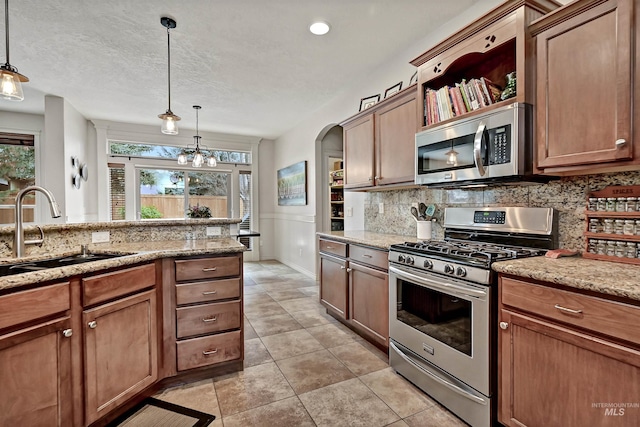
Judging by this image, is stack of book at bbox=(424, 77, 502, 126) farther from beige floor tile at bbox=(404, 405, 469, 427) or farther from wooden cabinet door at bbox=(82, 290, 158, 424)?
wooden cabinet door at bbox=(82, 290, 158, 424)

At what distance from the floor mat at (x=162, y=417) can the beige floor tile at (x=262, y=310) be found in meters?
1.44

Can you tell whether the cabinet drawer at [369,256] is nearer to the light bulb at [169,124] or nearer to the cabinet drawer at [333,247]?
the cabinet drawer at [333,247]

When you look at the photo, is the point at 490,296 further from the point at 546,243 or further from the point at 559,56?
the point at 559,56

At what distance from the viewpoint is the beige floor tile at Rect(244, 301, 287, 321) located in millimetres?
3387

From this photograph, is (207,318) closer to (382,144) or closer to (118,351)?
(118,351)

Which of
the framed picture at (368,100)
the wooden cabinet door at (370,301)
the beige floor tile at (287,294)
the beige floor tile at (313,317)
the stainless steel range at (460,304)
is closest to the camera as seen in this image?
the stainless steel range at (460,304)

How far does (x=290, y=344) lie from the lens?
8.82ft

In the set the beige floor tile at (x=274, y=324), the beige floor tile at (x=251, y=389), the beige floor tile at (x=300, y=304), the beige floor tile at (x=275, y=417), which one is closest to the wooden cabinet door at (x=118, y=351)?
the beige floor tile at (x=251, y=389)

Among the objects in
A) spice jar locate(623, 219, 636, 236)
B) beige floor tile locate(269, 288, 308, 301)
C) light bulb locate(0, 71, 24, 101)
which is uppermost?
light bulb locate(0, 71, 24, 101)

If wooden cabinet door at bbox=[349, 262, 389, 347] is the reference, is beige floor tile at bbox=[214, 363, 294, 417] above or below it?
below

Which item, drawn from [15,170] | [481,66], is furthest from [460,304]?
[15,170]

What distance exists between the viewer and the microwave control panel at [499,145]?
173cm

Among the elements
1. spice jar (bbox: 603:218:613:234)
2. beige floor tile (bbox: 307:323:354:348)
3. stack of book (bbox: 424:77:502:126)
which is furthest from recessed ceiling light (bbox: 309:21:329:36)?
beige floor tile (bbox: 307:323:354:348)

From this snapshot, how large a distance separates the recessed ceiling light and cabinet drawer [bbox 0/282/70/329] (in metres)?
2.49
